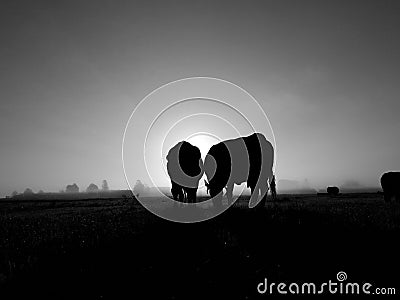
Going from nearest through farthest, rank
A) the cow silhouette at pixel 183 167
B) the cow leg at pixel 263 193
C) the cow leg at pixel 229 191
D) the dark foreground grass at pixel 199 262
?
the dark foreground grass at pixel 199 262
the cow leg at pixel 263 193
the cow leg at pixel 229 191
the cow silhouette at pixel 183 167

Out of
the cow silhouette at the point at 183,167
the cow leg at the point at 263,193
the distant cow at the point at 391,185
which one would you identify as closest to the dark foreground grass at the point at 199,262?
the cow leg at the point at 263,193

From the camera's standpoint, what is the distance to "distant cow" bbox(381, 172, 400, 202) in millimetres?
28344

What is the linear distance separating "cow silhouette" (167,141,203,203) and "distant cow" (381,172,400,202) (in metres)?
21.1

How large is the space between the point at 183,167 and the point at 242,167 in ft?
17.9

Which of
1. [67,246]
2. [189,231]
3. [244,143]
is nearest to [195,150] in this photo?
[244,143]

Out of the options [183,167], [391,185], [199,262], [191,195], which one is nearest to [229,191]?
[191,195]

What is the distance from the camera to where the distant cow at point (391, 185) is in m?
28.3

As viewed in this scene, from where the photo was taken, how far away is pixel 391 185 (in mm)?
28891

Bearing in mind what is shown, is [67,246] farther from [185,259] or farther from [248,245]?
[248,245]

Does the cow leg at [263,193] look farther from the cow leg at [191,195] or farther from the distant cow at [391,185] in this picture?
the distant cow at [391,185]

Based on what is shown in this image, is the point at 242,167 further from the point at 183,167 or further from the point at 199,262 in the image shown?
the point at 199,262

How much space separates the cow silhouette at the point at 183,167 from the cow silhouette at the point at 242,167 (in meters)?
1.81

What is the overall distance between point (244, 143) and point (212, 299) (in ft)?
42.5

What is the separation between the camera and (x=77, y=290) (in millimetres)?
4629
